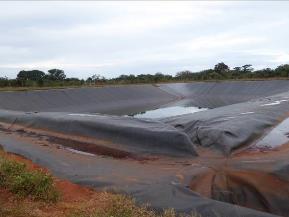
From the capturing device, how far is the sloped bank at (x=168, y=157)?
5219mm

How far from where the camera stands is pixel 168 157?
6.99 m

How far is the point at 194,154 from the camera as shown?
689 cm

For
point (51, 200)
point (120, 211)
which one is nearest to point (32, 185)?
point (51, 200)

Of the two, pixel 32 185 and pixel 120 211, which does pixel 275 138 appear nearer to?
pixel 120 211

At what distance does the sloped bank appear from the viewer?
205 inches

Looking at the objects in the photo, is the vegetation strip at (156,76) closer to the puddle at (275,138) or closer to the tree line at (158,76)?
the tree line at (158,76)

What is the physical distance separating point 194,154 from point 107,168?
157 cm

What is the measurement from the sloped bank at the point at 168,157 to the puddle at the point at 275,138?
19 centimetres

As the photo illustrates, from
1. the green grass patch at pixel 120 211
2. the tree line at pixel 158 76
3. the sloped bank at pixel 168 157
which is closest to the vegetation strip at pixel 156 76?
the tree line at pixel 158 76

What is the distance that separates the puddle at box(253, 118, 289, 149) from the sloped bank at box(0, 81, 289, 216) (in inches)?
7.4

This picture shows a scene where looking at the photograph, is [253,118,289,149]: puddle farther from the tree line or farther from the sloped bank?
the tree line

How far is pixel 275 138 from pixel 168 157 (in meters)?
2.82

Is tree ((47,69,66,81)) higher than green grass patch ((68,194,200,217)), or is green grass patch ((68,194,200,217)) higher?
tree ((47,69,66,81))

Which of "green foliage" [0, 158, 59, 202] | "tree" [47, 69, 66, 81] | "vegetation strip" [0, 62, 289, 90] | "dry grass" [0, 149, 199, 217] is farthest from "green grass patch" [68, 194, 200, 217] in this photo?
"tree" [47, 69, 66, 81]
